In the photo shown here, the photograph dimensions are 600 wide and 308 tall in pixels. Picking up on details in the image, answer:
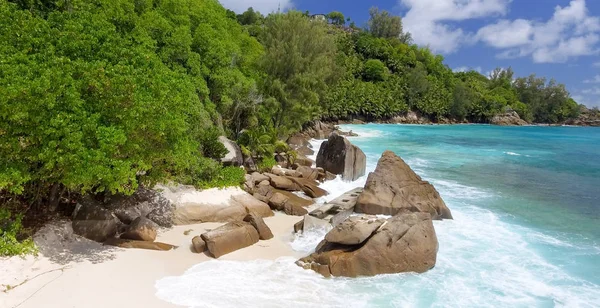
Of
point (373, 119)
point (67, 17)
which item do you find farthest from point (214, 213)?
point (373, 119)

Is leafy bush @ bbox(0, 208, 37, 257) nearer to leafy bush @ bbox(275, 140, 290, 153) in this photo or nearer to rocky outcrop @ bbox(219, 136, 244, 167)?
rocky outcrop @ bbox(219, 136, 244, 167)

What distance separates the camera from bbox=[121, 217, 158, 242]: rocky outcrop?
13656mm

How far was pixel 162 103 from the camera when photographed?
12.7 m

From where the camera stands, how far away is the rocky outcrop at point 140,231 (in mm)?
13656

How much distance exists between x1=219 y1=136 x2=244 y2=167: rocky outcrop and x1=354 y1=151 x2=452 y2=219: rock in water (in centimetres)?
758

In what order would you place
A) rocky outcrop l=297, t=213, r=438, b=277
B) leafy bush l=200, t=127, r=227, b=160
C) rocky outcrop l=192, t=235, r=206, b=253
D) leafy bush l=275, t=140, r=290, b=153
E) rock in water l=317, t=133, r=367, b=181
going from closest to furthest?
rocky outcrop l=297, t=213, r=438, b=277
rocky outcrop l=192, t=235, r=206, b=253
leafy bush l=200, t=127, r=227, b=160
rock in water l=317, t=133, r=367, b=181
leafy bush l=275, t=140, r=290, b=153

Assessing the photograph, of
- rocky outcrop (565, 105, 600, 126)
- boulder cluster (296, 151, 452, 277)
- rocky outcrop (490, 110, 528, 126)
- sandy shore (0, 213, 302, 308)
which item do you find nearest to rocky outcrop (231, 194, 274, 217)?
boulder cluster (296, 151, 452, 277)

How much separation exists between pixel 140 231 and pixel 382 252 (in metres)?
7.89

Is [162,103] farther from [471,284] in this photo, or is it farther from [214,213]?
[471,284]

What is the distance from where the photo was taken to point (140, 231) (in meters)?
13.7

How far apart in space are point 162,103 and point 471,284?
10803mm

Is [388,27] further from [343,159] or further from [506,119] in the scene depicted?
[343,159]

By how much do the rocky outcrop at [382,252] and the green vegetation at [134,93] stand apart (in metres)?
5.88

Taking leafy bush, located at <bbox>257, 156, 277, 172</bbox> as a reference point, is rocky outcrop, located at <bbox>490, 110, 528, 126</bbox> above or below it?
above
